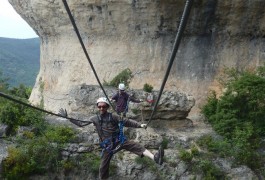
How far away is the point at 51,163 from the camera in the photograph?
482 inches

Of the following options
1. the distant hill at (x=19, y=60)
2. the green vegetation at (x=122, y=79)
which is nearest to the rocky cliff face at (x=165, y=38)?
the green vegetation at (x=122, y=79)

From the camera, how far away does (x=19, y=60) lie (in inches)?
3536

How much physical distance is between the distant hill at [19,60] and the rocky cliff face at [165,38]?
46845mm

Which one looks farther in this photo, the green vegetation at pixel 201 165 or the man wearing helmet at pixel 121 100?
the man wearing helmet at pixel 121 100

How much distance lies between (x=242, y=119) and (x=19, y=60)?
79928 millimetres

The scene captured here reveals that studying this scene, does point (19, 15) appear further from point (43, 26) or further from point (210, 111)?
point (210, 111)

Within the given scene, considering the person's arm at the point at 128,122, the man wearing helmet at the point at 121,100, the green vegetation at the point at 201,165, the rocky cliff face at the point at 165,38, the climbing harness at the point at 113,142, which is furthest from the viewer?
the rocky cliff face at the point at 165,38

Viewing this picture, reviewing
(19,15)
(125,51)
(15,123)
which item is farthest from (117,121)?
(19,15)

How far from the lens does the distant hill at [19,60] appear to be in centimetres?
7607

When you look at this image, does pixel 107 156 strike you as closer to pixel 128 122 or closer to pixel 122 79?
pixel 128 122

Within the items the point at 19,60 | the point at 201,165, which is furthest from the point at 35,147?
the point at 19,60

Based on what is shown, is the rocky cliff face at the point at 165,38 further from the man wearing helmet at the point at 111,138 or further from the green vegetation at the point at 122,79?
the man wearing helmet at the point at 111,138

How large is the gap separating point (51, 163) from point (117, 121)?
463 cm

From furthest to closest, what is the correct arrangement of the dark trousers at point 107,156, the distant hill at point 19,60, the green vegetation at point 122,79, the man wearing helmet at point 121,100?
the distant hill at point 19,60
the green vegetation at point 122,79
the man wearing helmet at point 121,100
the dark trousers at point 107,156
